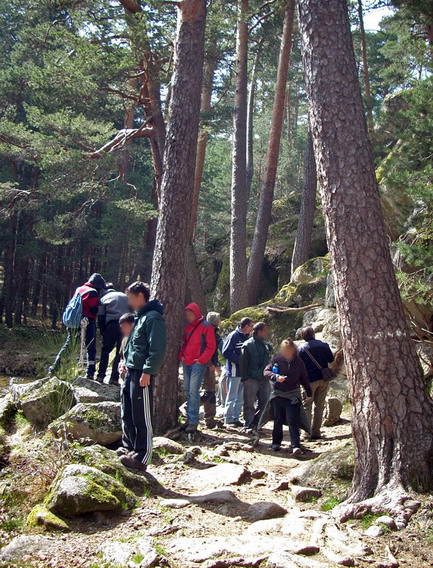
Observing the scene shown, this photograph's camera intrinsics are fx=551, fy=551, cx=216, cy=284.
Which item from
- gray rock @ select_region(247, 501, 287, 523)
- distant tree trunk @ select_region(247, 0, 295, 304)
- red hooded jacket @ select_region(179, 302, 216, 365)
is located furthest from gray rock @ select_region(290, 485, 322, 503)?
distant tree trunk @ select_region(247, 0, 295, 304)

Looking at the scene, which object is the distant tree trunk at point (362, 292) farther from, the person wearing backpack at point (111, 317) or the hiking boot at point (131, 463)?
the person wearing backpack at point (111, 317)

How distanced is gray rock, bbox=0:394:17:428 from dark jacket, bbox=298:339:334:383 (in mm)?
4340

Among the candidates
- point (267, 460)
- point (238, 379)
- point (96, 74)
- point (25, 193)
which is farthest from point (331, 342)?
point (25, 193)

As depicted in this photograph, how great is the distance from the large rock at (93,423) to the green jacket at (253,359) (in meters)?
2.38

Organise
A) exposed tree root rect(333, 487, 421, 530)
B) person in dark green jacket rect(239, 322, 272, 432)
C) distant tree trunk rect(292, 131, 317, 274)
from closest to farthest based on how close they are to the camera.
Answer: exposed tree root rect(333, 487, 421, 530), person in dark green jacket rect(239, 322, 272, 432), distant tree trunk rect(292, 131, 317, 274)

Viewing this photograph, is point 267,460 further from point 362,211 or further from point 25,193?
point 25,193

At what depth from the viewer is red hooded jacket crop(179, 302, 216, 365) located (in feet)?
27.0

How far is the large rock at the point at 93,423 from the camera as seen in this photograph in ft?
21.1

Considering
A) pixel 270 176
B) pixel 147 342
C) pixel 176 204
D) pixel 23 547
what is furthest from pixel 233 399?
pixel 270 176

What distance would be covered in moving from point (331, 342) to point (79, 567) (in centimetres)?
814

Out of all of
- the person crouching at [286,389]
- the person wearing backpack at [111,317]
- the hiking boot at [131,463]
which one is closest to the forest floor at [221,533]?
the hiking boot at [131,463]

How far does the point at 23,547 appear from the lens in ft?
13.1

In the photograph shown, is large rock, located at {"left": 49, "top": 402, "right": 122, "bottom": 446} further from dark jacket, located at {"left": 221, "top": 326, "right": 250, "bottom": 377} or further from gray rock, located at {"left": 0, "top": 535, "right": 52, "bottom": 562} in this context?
dark jacket, located at {"left": 221, "top": 326, "right": 250, "bottom": 377}

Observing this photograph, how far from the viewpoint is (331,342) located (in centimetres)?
1118
